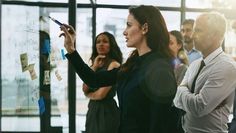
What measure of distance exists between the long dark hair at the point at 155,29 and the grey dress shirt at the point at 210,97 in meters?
0.40

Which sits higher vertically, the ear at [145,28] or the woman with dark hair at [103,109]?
the ear at [145,28]

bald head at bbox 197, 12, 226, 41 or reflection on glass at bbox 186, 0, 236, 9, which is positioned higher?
reflection on glass at bbox 186, 0, 236, 9

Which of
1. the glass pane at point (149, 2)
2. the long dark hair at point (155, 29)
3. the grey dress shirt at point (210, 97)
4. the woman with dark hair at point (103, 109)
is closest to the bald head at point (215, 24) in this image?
the grey dress shirt at point (210, 97)

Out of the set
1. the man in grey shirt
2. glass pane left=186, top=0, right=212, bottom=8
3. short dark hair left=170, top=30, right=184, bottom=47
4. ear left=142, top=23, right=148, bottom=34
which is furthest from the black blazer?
glass pane left=186, top=0, right=212, bottom=8

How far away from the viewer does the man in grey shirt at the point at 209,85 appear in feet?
6.87

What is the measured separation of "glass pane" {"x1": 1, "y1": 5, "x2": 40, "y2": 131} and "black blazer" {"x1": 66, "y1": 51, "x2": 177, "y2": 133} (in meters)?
1.25

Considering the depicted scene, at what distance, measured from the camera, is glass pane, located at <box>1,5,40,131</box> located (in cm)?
331

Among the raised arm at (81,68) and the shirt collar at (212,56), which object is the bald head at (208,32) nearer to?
the shirt collar at (212,56)

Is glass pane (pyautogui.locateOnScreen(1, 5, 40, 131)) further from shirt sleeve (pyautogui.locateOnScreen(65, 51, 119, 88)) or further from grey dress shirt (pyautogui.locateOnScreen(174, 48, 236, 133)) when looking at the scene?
grey dress shirt (pyautogui.locateOnScreen(174, 48, 236, 133))

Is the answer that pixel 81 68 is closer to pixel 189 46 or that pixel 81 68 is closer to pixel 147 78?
pixel 147 78

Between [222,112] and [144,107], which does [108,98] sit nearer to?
[222,112]

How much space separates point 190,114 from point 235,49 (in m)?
4.41

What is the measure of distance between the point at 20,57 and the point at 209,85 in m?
1.83

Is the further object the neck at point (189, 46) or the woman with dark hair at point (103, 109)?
the neck at point (189, 46)
